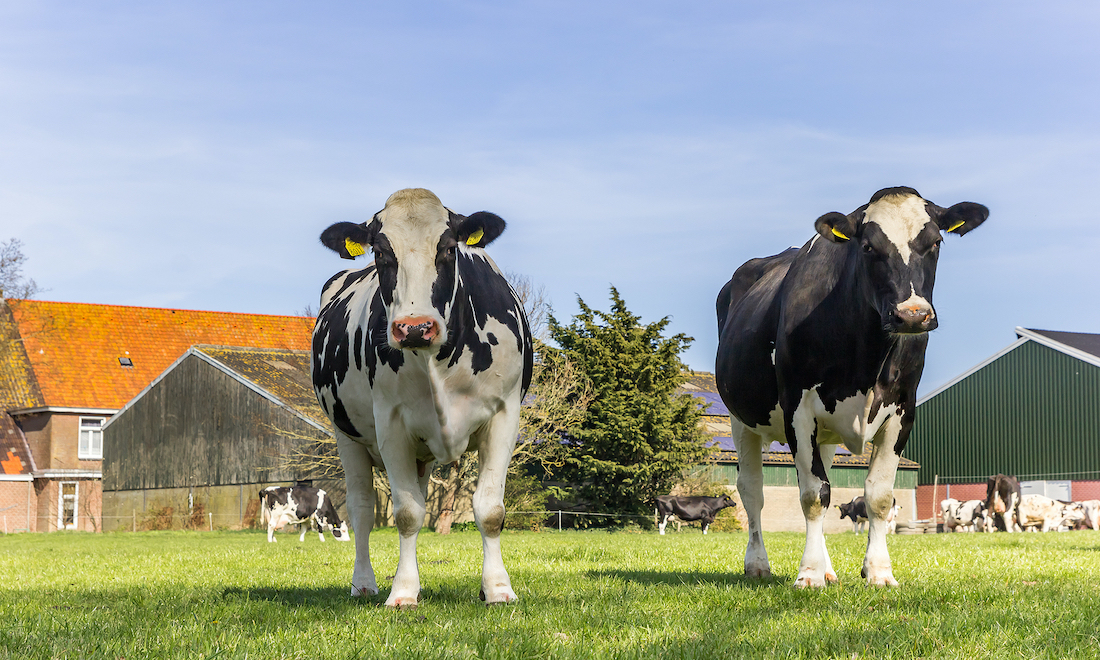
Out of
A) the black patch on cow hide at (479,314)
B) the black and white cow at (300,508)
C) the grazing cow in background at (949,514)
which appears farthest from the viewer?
the grazing cow in background at (949,514)

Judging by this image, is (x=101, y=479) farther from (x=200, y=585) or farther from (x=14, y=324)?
(x=200, y=585)

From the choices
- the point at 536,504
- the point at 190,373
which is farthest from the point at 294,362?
the point at 536,504

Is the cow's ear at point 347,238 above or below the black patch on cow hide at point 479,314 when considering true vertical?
above

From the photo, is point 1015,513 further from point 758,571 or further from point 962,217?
point 962,217

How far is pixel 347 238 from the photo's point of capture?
22.6 ft

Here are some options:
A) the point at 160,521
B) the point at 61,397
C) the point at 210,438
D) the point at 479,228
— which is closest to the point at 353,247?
the point at 479,228

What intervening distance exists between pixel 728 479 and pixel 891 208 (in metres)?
35.9

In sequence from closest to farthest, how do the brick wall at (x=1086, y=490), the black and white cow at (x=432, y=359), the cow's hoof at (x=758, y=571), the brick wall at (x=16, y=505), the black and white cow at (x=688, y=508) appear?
the black and white cow at (x=432, y=359) → the cow's hoof at (x=758, y=571) → the black and white cow at (x=688, y=508) → the brick wall at (x=1086, y=490) → the brick wall at (x=16, y=505)

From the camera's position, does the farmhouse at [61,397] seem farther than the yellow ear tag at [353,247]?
Yes

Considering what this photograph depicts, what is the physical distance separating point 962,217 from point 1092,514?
35.1m

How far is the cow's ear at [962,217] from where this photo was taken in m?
7.20

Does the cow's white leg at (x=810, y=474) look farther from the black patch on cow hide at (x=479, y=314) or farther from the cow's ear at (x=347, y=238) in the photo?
the cow's ear at (x=347, y=238)

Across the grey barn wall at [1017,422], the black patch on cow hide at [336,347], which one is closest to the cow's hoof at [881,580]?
the black patch on cow hide at [336,347]

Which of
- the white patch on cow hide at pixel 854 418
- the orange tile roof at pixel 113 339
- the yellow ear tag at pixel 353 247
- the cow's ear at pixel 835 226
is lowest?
the white patch on cow hide at pixel 854 418
